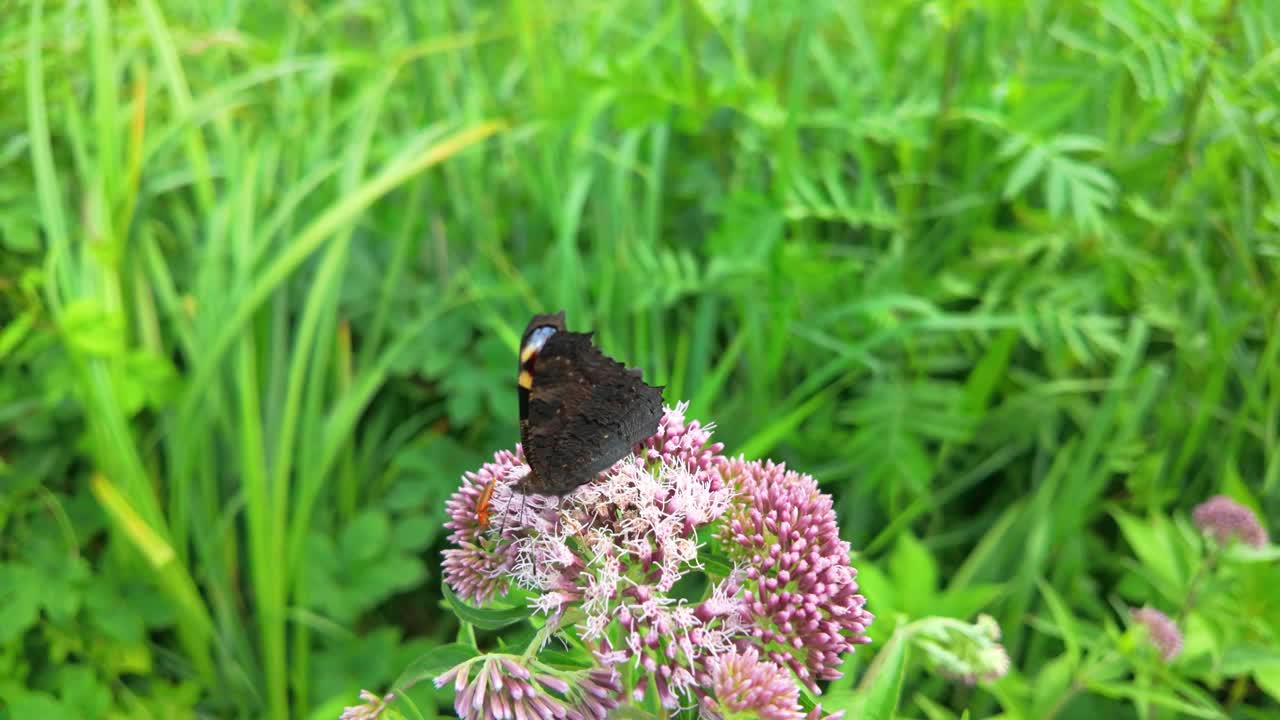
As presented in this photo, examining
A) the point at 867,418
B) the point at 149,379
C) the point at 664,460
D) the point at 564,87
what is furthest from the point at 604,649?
the point at 564,87

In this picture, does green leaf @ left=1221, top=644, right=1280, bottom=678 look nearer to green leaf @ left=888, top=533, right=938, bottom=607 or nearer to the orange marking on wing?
green leaf @ left=888, top=533, right=938, bottom=607

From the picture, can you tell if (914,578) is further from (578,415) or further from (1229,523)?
(578,415)

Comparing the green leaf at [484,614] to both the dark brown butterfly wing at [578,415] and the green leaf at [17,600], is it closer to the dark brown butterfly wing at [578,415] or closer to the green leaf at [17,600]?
the dark brown butterfly wing at [578,415]

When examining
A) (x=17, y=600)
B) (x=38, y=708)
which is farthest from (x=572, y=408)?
(x=17, y=600)

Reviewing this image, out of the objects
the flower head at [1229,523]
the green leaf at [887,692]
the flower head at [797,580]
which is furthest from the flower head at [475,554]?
the flower head at [1229,523]

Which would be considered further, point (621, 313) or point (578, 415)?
point (621, 313)

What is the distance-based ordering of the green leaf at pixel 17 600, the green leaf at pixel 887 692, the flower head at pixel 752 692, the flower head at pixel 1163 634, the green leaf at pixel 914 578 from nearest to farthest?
the flower head at pixel 752 692 → the green leaf at pixel 887 692 → the flower head at pixel 1163 634 → the green leaf at pixel 914 578 → the green leaf at pixel 17 600

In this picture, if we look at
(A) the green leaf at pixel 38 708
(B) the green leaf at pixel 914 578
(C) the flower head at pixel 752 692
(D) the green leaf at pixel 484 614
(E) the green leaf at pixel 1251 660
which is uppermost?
(D) the green leaf at pixel 484 614

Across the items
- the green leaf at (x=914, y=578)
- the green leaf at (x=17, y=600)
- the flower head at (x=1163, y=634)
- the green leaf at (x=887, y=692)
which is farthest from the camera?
the green leaf at (x=17, y=600)
